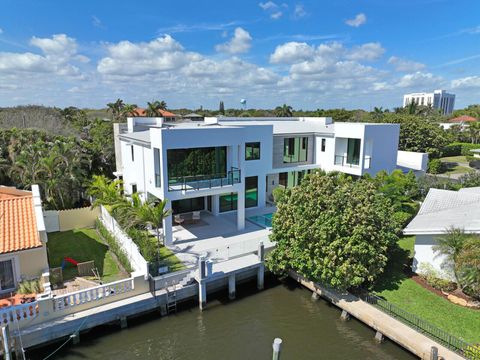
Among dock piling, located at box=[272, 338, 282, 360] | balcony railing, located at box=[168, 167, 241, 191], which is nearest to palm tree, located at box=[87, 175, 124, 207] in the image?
balcony railing, located at box=[168, 167, 241, 191]

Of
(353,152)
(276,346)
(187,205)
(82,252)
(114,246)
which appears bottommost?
(82,252)

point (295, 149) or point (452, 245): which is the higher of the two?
point (295, 149)

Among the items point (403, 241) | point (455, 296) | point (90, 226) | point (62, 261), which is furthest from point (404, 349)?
point (90, 226)

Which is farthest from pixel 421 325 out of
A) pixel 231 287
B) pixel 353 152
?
pixel 353 152

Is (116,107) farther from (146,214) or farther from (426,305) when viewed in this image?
(426,305)

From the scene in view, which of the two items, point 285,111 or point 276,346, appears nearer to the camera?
point 276,346

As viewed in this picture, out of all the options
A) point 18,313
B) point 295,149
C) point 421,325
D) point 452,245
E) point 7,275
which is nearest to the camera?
point 18,313

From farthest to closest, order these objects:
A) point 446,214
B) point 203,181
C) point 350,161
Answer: point 350,161
point 203,181
point 446,214

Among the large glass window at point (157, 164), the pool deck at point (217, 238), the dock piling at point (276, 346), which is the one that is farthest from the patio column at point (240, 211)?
the dock piling at point (276, 346)
